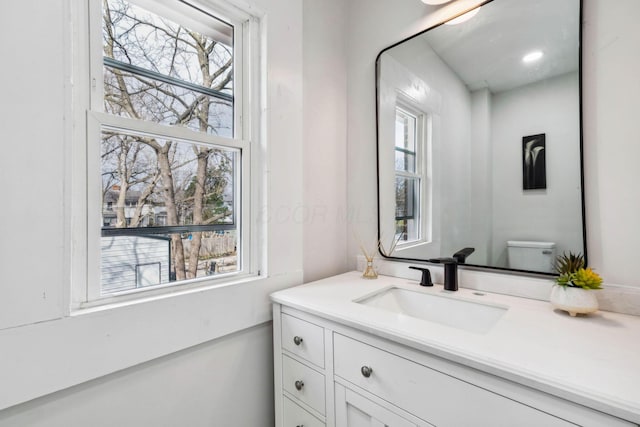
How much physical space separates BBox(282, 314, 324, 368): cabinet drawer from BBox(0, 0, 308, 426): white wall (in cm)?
16

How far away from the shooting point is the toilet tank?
39.8 inches

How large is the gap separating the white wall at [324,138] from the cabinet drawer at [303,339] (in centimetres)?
34

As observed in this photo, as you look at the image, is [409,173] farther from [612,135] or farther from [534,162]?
[612,135]

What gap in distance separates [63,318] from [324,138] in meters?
1.25

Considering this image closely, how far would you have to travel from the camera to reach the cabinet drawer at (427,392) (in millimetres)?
611

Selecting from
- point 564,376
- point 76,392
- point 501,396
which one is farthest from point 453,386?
point 76,392

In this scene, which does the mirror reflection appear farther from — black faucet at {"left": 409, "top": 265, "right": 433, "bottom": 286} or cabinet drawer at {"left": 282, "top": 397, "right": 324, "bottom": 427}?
cabinet drawer at {"left": 282, "top": 397, "right": 324, "bottom": 427}

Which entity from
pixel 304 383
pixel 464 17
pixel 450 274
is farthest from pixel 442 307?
pixel 464 17

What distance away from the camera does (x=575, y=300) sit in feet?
2.78

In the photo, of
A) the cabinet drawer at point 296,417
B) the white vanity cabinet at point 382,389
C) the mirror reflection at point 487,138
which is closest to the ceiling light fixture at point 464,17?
the mirror reflection at point 487,138

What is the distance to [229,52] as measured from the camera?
121 centimetres

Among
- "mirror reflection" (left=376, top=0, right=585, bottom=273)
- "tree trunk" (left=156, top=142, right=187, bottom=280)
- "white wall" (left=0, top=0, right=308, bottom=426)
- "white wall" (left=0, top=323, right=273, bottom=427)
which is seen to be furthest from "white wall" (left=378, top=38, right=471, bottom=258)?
"tree trunk" (left=156, top=142, right=187, bottom=280)

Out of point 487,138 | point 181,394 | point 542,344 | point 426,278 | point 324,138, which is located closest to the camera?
point 542,344

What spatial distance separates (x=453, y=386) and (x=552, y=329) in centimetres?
34
